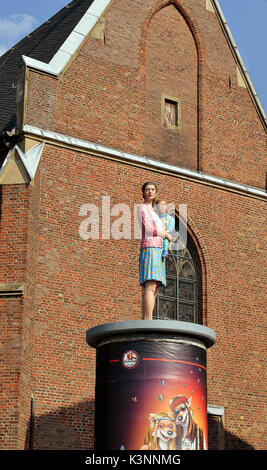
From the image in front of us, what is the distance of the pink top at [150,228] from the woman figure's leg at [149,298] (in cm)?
58

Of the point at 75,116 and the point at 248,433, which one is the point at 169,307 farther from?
the point at 75,116

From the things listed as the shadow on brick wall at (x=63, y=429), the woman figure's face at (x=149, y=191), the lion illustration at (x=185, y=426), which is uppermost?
the woman figure's face at (x=149, y=191)

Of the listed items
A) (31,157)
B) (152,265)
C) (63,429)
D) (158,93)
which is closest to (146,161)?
(158,93)

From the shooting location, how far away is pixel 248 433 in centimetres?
1923

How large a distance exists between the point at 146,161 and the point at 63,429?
6397 mm

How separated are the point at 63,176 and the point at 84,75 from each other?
2.65 metres

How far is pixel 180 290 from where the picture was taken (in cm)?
1959

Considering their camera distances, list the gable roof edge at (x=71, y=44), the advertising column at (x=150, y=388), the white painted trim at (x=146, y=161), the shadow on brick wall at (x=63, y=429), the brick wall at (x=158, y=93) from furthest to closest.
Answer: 1. the brick wall at (x=158, y=93)
2. the gable roof edge at (x=71, y=44)
3. the white painted trim at (x=146, y=161)
4. the shadow on brick wall at (x=63, y=429)
5. the advertising column at (x=150, y=388)

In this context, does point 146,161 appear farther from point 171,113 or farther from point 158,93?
point 158,93

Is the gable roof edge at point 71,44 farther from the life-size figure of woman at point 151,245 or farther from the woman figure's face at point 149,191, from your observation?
the life-size figure of woman at point 151,245

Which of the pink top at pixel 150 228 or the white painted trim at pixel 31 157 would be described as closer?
the pink top at pixel 150 228

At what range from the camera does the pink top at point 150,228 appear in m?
13.0

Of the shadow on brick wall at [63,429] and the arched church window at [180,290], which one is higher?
the arched church window at [180,290]

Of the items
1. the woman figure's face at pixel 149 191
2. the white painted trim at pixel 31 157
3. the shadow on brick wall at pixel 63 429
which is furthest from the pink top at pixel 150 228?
the shadow on brick wall at pixel 63 429
